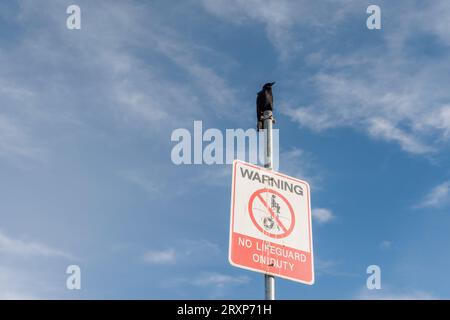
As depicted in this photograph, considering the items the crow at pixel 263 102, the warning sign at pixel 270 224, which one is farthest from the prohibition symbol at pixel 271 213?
the crow at pixel 263 102

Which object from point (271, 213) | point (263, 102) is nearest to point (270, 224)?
point (271, 213)

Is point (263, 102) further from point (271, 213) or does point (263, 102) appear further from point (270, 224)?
point (270, 224)

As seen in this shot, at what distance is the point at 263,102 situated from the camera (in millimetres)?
7848

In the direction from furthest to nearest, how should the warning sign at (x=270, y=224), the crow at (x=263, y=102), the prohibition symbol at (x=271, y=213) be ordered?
the crow at (x=263, y=102) < the prohibition symbol at (x=271, y=213) < the warning sign at (x=270, y=224)

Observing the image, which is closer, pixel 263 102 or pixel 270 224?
pixel 270 224

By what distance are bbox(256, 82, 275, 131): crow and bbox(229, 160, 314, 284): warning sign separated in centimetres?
101

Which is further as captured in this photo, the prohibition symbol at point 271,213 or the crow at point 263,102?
the crow at point 263,102

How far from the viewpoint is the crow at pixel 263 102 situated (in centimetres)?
782

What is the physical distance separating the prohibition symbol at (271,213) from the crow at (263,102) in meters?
1.29

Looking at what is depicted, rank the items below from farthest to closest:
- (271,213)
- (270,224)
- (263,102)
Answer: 1. (263,102)
2. (271,213)
3. (270,224)

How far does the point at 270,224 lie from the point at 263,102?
2081 mm

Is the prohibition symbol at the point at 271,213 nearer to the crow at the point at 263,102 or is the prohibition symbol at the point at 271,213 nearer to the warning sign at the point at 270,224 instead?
the warning sign at the point at 270,224
